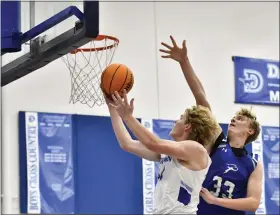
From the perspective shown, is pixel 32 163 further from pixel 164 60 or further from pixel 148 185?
pixel 164 60

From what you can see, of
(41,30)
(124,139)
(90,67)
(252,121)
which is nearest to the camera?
(41,30)

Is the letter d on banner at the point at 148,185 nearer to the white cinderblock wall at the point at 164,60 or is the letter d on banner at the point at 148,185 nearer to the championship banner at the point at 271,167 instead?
the white cinderblock wall at the point at 164,60

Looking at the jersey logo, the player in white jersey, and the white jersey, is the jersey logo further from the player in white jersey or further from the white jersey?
the white jersey

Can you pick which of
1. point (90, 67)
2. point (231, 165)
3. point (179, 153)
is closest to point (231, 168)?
point (231, 165)

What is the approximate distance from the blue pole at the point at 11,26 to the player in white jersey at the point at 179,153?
0.69 meters

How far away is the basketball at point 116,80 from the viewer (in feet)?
13.0

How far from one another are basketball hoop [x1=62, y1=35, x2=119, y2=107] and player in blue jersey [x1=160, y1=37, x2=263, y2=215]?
101 cm

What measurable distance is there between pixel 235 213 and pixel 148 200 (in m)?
3.45

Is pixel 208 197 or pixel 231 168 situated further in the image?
pixel 231 168

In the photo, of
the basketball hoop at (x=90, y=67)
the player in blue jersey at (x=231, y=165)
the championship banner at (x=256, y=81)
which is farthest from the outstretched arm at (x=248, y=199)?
the championship banner at (x=256, y=81)

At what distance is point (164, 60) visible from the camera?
886cm

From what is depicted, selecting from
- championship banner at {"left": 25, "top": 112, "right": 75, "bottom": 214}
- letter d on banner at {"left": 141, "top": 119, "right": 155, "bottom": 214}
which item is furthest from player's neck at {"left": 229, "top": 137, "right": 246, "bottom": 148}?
A: letter d on banner at {"left": 141, "top": 119, "right": 155, "bottom": 214}

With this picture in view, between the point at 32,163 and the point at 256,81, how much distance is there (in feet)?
12.3

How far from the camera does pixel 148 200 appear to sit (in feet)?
27.3
